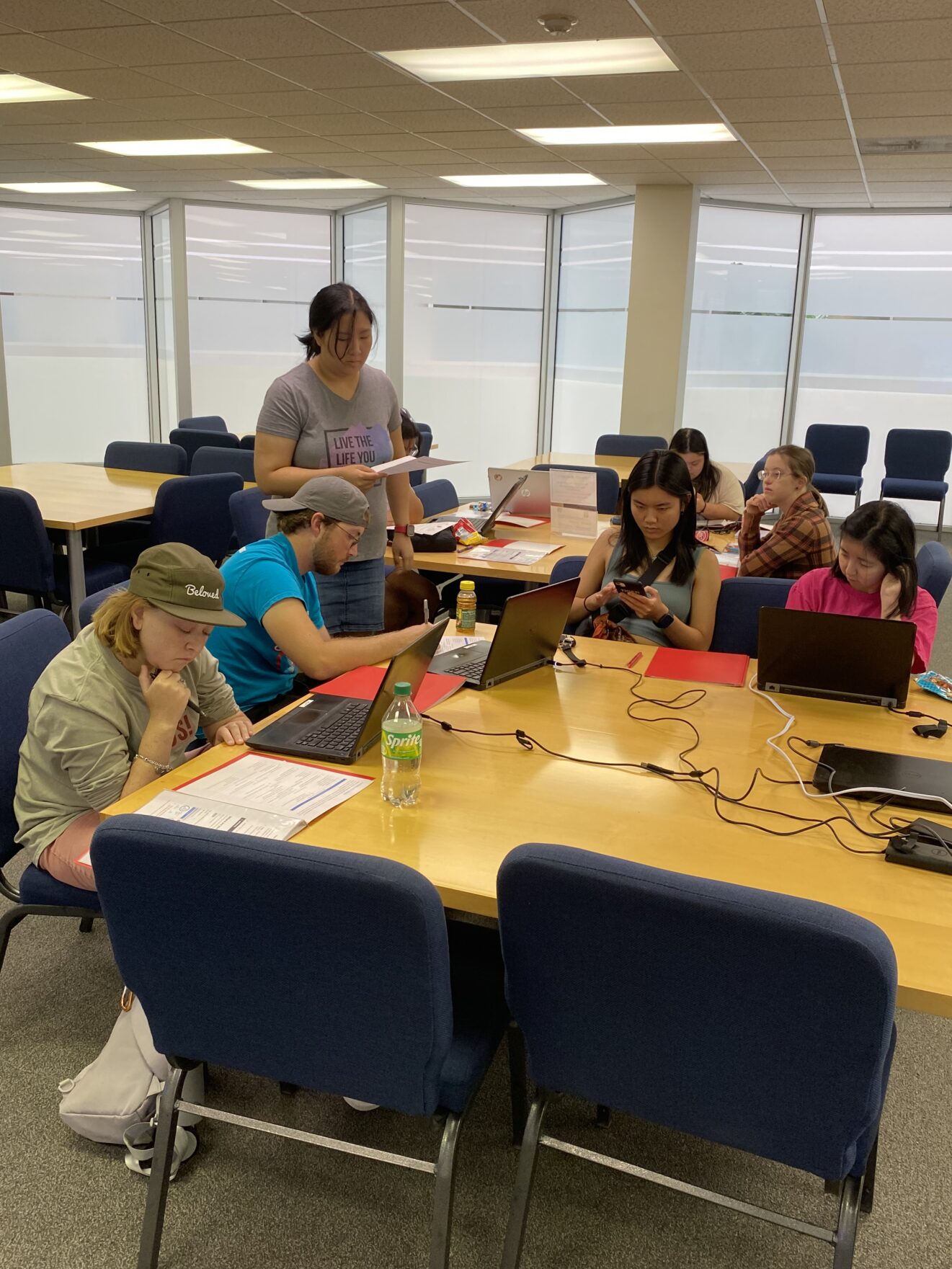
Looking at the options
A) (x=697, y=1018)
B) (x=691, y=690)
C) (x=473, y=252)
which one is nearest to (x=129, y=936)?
(x=697, y=1018)

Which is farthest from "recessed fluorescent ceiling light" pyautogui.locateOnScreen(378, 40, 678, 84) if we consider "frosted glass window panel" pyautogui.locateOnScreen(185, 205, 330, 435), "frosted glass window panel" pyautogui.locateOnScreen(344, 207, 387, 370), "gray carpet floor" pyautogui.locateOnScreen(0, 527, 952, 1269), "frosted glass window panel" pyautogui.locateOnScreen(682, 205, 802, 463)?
"frosted glass window panel" pyautogui.locateOnScreen(185, 205, 330, 435)

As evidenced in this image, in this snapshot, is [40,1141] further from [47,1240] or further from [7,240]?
[7,240]

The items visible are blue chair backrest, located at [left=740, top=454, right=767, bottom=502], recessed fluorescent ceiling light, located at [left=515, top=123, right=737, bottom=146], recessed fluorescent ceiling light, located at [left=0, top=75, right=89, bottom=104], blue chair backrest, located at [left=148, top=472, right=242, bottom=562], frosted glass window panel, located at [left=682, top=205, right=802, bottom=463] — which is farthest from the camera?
frosted glass window panel, located at [left=682, top=205, right=802, bottom=463]

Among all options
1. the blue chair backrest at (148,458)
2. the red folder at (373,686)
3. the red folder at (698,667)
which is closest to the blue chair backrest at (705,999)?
the red folder at (373,686)

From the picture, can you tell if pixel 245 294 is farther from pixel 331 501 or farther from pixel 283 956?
pixel 283 956

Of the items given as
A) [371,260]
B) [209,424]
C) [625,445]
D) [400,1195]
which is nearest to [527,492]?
[625,445]

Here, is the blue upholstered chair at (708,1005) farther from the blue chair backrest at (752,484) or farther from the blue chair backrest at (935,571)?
the blue chair backrest at (752,484)

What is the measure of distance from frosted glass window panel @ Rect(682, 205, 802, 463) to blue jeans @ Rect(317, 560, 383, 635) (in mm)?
6499

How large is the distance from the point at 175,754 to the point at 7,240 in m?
9.70

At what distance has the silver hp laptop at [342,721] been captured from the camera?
6.82ft

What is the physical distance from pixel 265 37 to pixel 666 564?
9.92 feet

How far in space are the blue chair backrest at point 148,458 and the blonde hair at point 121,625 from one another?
4512 mm

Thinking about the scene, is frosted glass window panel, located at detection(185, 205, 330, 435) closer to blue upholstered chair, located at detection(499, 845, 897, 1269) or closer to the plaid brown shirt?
the plaid brown shirt

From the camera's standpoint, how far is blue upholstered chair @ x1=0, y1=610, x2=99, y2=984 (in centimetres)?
208
